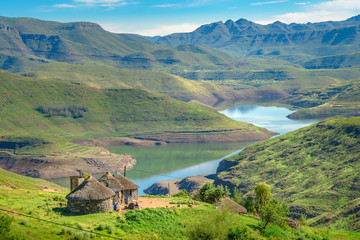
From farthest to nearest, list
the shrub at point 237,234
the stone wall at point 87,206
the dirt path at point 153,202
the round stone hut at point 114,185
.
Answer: the dirt path at point 153,202 → the round stone hut at point 114,185 → the stone wall at point 87,206 → the shrub at point 237,234

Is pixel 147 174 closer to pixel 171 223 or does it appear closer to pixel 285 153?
pixel 285 153

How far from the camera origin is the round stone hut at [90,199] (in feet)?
143

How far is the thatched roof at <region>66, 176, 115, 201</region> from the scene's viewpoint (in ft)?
143

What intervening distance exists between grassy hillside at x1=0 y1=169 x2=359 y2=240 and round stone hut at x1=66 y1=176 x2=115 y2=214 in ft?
2.93

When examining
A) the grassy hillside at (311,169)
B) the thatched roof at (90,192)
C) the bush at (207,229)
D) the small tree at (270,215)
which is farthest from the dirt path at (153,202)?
the grassy hillside at (311,169)

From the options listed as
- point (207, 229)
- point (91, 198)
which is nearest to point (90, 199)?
point (91, 198)

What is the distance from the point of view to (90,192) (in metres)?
44.0

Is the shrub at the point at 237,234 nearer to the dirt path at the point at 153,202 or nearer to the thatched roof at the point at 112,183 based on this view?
the dirt path at the point at 153,202

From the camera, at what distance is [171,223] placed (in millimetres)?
44656

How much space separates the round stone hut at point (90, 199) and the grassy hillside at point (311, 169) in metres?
57.9

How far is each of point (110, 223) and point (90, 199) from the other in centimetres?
396

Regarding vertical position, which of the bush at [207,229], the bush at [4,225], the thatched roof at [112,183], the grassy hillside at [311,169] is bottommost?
the grassy hillside at [311,169]

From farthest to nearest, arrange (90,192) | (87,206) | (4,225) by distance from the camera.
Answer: (90,192) < (87,206) < (4,225)

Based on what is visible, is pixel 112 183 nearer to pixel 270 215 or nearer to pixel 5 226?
pixel 5 226
